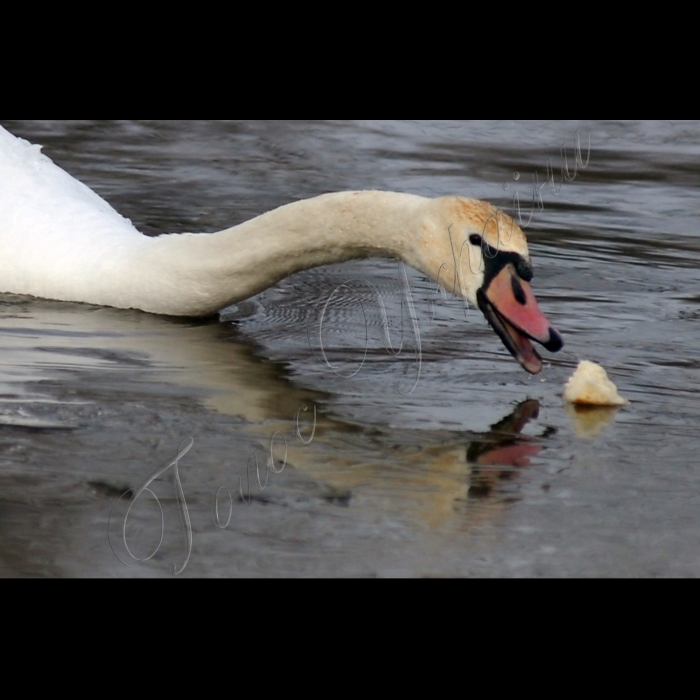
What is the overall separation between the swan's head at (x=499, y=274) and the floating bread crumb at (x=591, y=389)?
19 centimetres

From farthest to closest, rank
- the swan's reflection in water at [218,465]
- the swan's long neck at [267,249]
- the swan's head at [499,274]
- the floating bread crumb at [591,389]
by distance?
1. the swan's long neck at [267,249]
2. the floating bread crumb at [591,389]
3. the swan's head at [499,274]
4. the swan's reflection in water at [218,465]

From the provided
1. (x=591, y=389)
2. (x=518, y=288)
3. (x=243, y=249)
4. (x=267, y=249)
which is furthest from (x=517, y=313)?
(x=243, y=249)

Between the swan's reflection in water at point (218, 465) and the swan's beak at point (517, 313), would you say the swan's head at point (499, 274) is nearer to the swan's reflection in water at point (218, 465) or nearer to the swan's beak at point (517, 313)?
the swan's beak at point (517, 313)

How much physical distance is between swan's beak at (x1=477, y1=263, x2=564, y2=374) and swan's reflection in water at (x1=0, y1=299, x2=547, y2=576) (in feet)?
0.66

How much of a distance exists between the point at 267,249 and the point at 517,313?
4.39 ft

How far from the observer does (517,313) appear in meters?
5.78

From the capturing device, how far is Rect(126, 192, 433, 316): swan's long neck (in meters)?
6.27

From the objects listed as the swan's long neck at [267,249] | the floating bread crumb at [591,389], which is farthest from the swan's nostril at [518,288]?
the swan's long neck at [267,249]

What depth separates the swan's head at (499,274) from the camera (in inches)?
226

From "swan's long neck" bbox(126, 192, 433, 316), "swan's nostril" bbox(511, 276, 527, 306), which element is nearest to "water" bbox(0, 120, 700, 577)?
"swan's long neck" bbox(126, 192, 433, 316)

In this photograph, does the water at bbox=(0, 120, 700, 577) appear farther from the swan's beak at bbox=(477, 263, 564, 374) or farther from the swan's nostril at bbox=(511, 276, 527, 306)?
the swan's nostril at bbox=(511, 276, 527, 306)

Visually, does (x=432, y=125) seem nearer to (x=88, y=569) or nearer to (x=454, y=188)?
(x=454, y=188)

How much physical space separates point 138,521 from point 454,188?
5.58 meters

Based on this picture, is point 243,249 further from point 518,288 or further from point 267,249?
point 518,288
